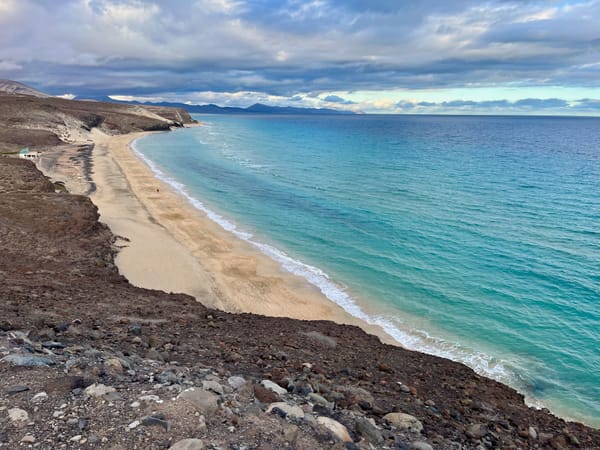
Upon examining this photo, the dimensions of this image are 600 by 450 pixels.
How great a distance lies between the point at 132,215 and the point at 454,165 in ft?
183

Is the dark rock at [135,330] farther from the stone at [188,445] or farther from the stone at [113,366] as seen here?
the stone at [188,445]

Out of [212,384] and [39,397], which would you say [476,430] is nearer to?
[212,384]

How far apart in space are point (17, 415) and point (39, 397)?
1.70ft

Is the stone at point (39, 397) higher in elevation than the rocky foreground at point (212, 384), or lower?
higher

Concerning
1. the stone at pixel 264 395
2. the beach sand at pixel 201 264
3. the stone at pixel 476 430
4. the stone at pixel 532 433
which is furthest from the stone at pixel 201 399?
the beach sand at pixel 201 264

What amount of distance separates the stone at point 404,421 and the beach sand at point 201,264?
962cm

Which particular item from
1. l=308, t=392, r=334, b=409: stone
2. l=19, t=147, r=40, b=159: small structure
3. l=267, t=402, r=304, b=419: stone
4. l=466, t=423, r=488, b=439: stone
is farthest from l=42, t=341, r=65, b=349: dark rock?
l=19, t=147, r=40, b=159: small structure

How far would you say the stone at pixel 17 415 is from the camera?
6641 millimetres

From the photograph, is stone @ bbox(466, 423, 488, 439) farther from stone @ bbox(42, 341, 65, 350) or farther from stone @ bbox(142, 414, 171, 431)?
stone @ bbox(42, 341, 65, 350)

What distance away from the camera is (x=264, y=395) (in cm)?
864

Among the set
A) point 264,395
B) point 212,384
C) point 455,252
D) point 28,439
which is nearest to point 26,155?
point 455,252

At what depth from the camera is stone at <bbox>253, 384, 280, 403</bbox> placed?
854 cm

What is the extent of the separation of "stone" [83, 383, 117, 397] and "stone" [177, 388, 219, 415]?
1210 millimetres

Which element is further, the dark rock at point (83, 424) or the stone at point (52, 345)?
the stone at point (52, 345)
